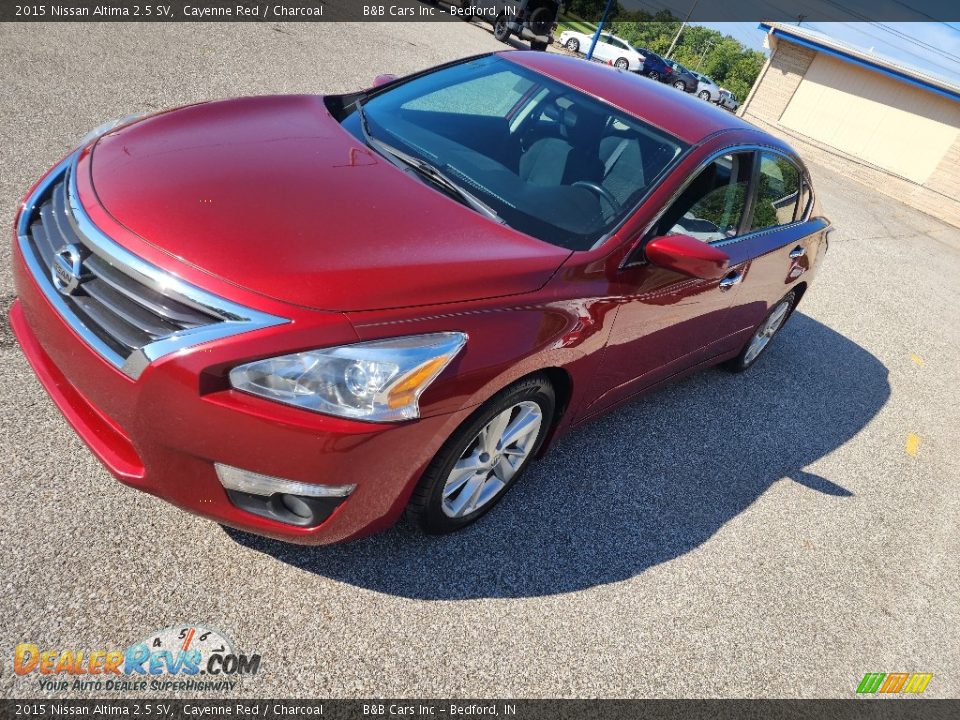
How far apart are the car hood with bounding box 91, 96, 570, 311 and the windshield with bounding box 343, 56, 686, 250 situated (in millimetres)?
201

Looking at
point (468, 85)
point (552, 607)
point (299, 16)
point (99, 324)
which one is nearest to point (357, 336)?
point (99, 324)

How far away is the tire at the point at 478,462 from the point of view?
2.31 m

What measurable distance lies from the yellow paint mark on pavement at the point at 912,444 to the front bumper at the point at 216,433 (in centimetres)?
415

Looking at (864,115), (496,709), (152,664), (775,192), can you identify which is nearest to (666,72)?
(864,115)

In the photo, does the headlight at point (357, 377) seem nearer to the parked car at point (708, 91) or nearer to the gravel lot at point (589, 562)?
the gravel lot at point (589, 562)

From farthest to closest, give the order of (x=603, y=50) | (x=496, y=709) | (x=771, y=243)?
(x=603, y=50), (x=771, y=243), (x=496, y=709)

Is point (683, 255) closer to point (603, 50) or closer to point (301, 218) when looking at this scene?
point (301, 218)

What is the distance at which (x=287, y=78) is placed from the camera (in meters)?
8.26

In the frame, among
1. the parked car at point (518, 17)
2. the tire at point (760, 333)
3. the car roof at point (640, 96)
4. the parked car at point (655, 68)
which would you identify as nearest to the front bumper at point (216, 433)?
the car roof at point (640, 96)

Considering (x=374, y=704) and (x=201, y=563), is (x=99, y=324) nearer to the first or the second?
(x=201, y=563)

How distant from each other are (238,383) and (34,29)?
24.3 feet

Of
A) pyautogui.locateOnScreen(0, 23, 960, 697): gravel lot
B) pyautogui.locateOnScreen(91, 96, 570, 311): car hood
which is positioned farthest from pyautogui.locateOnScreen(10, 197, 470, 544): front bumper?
pyautogui.locateOnScreen(0, 23, 960, 697): gravel lot

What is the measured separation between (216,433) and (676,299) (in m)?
2.15

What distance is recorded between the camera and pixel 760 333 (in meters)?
4.85
